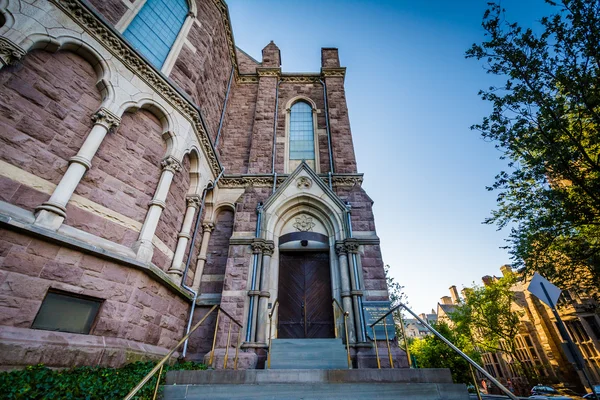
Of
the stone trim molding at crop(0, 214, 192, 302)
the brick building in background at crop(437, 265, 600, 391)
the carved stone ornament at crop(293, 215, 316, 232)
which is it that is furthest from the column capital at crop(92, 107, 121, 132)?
the brick building in background at crop(437, 265, 600, 391)

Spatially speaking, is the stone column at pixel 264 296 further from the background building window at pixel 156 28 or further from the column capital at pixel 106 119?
the background building window at pixel 156 28

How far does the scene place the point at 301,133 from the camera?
12766 millimetres

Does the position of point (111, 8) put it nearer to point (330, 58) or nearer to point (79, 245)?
point (79, 245)

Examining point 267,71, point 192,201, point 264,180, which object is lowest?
point 192,201

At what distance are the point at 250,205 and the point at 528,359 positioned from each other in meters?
31.2

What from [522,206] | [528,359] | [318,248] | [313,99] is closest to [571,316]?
[528,359]

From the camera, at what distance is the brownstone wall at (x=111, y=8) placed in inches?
280

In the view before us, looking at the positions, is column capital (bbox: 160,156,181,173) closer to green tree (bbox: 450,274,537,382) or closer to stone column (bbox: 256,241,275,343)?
stone column (bbox: 256,241,275,343)

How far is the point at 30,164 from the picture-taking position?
16.0ft

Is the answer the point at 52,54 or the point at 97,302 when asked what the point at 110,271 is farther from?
the point at 52,54

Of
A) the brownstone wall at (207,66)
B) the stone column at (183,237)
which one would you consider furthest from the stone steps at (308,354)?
the brownstone wall at (207,66)

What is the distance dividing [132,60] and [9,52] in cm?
267

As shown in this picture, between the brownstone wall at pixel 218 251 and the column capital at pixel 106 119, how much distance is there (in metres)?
5.01

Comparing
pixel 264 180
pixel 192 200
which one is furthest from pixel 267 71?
pixel 192 200
